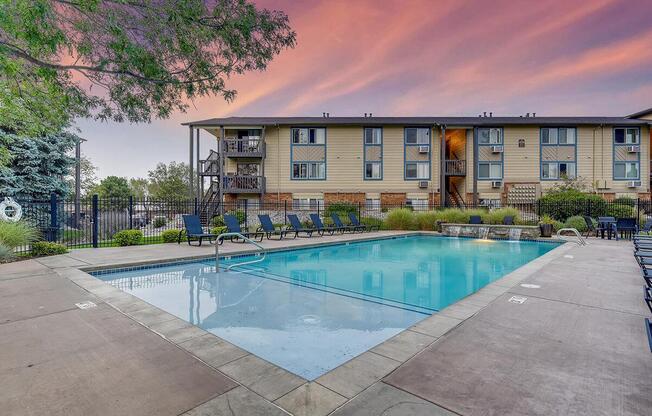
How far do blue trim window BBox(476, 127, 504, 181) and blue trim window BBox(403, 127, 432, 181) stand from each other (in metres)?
3.88

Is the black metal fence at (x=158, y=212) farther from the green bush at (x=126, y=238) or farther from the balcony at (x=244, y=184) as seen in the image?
the balcony at (x=244, y=184)

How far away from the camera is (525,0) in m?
10.9

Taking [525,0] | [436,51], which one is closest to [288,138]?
[436,51]

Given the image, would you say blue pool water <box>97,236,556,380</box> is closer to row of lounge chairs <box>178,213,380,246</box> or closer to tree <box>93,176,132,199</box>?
row of lounge chairs <box>178,213,380,246</box>

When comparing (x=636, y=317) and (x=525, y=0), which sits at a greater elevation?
(x=525, y=0)

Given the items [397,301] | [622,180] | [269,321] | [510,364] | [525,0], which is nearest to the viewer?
[510,364]

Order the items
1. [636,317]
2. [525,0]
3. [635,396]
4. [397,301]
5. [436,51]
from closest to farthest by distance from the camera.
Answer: [635,396] < [636,317] < [397,301] < [525,0] < [436,51]

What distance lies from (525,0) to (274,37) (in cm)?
1077

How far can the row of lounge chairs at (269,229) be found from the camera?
1134 centimetres

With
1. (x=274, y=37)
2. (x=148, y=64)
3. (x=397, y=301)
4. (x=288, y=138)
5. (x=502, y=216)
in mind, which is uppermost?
(x=288, y=138)

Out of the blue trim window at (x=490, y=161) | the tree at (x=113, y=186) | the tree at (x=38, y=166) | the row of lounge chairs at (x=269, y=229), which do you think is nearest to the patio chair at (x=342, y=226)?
the row of lounge chairs at (x=269, y=229)

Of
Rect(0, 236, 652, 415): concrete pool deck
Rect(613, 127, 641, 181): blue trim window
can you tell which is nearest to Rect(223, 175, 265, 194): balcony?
Rect(0, 236, 652, 415): concrete pool deck

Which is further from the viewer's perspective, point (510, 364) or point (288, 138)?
point (288, 138)

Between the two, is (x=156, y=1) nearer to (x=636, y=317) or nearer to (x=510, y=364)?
(x=510, y=364)
